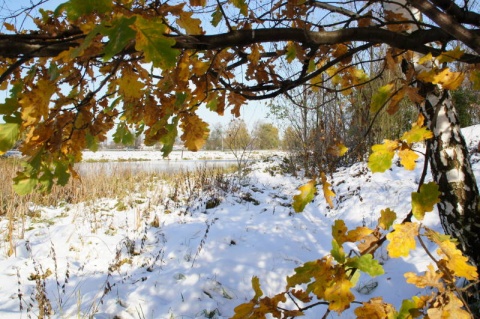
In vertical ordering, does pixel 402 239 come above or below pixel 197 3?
below

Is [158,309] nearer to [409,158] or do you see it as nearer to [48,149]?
[48,149]

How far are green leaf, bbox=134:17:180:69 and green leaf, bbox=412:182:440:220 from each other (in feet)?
1.89

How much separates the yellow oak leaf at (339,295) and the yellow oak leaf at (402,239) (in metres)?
0.11

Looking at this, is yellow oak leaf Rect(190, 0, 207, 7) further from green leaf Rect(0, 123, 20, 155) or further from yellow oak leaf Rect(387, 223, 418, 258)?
yellow oak leaf Rect(387, 223, 418, 258)

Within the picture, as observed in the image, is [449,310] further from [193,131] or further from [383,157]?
[193,131]

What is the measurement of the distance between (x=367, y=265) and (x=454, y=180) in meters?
1.62

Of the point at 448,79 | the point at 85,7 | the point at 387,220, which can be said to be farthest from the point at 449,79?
the point at 85,7

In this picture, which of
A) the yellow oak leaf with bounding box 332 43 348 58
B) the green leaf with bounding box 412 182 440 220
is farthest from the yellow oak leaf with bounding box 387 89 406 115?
the yellow oak leaf with bounding box 332 43 348 58

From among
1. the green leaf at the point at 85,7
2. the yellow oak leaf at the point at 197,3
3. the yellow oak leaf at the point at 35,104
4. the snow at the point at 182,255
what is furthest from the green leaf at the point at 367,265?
the snow at the point at 182,255

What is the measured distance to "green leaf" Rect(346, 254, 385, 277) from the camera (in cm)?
58

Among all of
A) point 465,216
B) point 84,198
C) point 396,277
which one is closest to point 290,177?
point 84,198

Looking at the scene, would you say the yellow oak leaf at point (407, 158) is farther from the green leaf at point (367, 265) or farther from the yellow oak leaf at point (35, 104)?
the yellow oak leaf at point (35, 104)

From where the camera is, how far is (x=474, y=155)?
6.14m

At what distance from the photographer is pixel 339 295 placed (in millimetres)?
604
